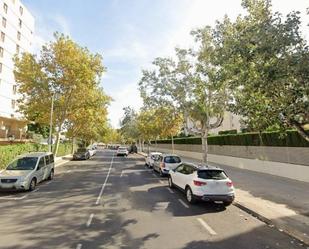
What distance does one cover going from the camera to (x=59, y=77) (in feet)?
120

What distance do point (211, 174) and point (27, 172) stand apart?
9439 millimetres

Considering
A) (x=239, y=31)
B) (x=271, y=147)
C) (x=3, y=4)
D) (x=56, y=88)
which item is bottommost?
(x=271, y=147)

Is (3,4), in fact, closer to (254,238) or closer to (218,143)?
(218,143)

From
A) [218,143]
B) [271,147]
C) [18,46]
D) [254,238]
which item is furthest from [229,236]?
[18,46]

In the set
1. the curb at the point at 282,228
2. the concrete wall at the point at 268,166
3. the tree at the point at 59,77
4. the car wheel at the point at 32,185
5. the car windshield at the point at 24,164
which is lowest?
the curb at the point at 282,228

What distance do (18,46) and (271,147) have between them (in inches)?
1944

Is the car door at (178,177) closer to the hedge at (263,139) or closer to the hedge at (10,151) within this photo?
the hedge at (263,139)

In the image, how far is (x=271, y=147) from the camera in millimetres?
22375

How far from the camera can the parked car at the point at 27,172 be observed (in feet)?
51.7

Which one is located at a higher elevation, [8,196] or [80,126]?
[80,126]

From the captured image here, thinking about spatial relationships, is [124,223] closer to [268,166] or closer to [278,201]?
[278,201]

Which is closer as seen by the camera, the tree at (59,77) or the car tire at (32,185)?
the car tire at (32,185)

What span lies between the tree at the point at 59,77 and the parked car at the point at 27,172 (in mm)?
16461

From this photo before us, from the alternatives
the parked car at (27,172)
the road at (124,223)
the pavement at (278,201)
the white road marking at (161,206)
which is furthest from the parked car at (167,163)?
the white road marking at (161,206)
